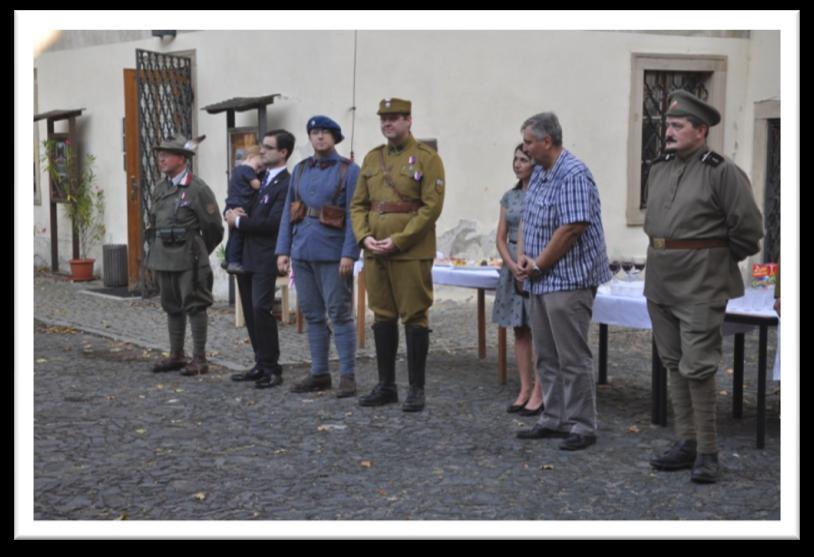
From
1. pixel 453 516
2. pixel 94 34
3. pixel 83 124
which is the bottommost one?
pixel 453 516

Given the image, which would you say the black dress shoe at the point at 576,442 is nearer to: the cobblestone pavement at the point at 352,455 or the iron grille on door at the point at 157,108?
the cobblestone pavement at the point at 352,455

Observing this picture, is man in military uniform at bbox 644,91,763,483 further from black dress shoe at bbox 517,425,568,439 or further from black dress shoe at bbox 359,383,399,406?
black dress shoe at bbox 359,383,399,406

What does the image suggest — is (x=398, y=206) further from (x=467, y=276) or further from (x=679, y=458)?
(x=679, y=458)

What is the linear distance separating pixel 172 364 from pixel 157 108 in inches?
225

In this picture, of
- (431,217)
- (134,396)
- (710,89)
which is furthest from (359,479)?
(710,89)

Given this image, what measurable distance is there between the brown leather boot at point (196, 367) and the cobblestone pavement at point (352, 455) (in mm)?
109

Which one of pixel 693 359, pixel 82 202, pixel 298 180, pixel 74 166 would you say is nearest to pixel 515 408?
pixel 693 359

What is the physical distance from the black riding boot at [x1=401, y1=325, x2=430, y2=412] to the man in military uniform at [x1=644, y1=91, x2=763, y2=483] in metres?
1.91

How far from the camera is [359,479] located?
557 cm

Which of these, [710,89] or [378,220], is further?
[710,89]

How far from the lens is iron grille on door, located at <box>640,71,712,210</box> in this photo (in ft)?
42.5

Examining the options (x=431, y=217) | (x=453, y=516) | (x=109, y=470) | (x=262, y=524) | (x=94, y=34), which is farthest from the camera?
(x=94, y=34)

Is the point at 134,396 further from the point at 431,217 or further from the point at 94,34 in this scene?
the point at 94,34

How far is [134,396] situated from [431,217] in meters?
2.39
